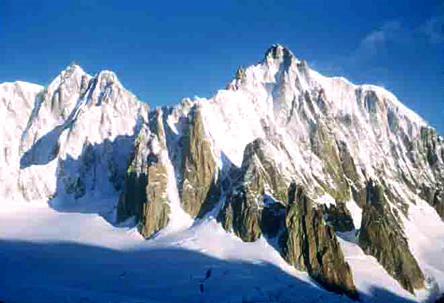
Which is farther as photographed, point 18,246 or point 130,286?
point 18,246

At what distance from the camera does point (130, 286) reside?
16275 centimetres

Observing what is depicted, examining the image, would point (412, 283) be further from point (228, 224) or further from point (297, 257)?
point (228, 224)

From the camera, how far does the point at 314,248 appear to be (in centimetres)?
18650

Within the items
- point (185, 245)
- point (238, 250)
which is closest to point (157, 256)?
point (185, 245)

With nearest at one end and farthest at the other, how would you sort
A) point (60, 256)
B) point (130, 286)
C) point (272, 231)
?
point (130, 286) → point (60, 256) → point (272, 231)

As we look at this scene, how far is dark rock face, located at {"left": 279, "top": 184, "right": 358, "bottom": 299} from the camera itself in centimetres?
18112

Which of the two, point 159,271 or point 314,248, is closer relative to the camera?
point 159,271

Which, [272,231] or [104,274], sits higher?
[272,231]

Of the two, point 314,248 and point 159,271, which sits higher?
point 314,248

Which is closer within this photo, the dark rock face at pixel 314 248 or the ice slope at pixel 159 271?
the ice slope at pixel 159 271

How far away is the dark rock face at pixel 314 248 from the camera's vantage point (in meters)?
181

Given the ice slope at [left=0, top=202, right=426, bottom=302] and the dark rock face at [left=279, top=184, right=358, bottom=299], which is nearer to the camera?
the ice slope at [left=0, top=202, right=426, bottom=302]

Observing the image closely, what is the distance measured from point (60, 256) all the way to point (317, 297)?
64.9 metres

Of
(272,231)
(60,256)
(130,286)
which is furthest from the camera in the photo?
(272,231)
